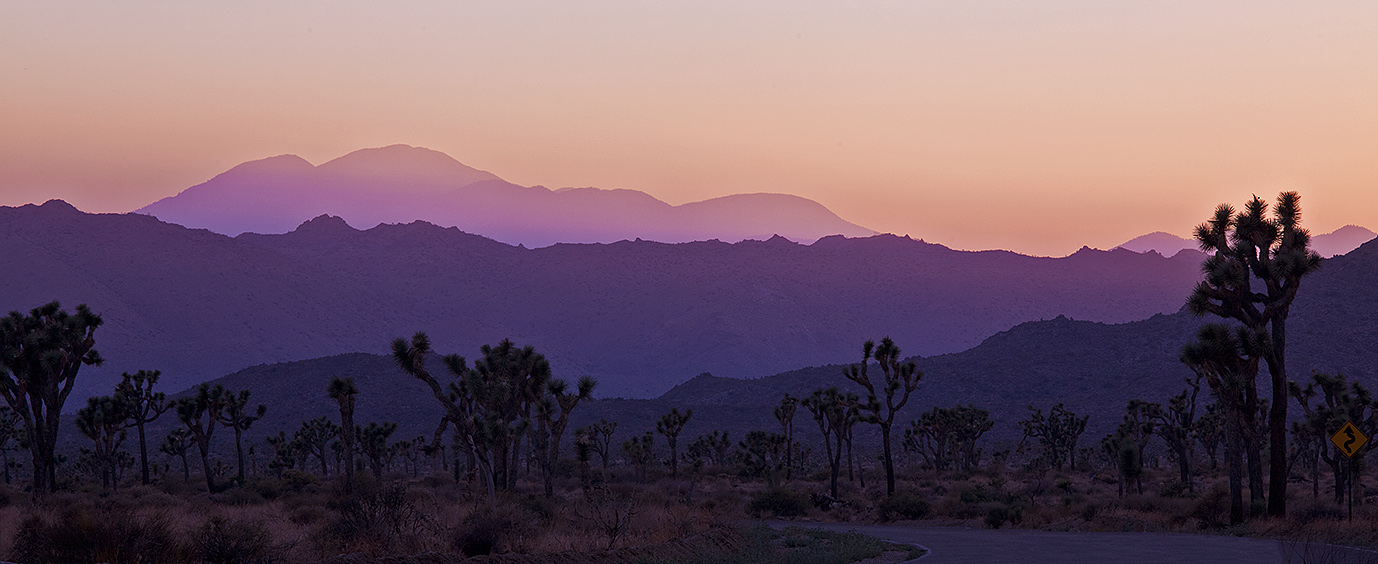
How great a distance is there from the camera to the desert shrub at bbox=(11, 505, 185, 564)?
627 inches

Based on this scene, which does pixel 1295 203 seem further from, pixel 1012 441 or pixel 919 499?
pixel 1012 441

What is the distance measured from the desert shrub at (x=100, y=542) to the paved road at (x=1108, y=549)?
13691 millimetres

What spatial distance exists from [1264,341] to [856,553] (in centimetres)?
1259

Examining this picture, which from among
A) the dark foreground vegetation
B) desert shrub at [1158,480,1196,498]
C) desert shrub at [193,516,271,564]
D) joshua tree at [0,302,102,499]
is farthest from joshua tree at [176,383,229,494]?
desert shrub at [1158,480,1196,498]

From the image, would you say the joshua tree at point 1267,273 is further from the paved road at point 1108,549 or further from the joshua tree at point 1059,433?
the joshua tree at point 1059,433

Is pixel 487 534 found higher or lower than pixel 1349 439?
higher

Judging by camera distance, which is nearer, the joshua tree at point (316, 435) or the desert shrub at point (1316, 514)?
the desert shrub at point (1316, 514)

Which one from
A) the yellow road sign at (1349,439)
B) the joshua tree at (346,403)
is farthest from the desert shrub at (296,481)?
the yellow road sign at (1349,439)

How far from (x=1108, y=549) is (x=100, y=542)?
740 inches

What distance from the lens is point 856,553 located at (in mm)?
24250

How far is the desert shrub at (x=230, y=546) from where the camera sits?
16406 millimetres

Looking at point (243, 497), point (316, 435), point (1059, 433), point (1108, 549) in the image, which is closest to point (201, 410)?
point (243, 497)

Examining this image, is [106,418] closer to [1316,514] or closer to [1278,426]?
[1278,426]

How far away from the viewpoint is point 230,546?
16.5 meters
